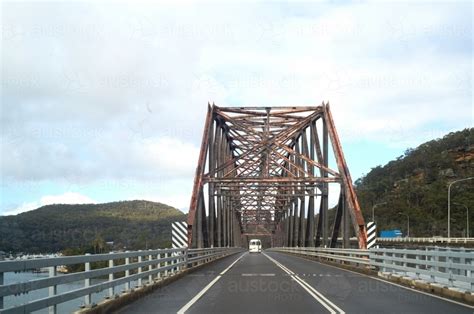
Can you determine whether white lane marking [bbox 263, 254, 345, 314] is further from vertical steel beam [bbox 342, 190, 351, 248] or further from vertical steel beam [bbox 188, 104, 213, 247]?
vertical steel beam [bbox 342, 190, 351, 248]

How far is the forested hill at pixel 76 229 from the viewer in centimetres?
1655

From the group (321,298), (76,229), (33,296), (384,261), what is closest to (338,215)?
(384,261)

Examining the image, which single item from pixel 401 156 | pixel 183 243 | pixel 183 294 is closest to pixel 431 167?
pixel 401 156

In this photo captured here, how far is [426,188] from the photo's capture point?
122000 millimetres

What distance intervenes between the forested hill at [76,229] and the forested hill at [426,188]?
55.0 meters

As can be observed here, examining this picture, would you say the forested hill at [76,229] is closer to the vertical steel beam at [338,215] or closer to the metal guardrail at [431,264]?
the metal guardrail at [431,264]

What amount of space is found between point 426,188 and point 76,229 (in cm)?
10584

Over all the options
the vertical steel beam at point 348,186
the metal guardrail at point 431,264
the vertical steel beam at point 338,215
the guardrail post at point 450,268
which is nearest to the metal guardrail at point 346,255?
the metal guardrail at point 431,264

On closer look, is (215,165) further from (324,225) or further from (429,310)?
(429,310)

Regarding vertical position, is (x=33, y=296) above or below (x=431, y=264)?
above

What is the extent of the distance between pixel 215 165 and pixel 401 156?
14573 centimetres
